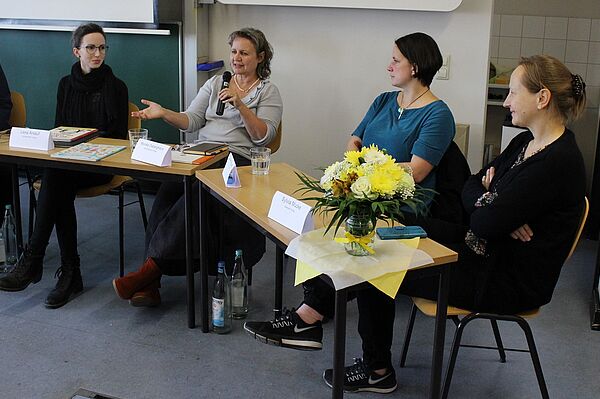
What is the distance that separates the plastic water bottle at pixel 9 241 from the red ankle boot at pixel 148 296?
2.68ft

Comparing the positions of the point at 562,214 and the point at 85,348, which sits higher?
the point at 562,214

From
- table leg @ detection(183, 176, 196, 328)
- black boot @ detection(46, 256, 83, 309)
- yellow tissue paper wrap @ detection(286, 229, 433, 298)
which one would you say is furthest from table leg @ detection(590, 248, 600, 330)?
black boot @ detection(46, 256, 83, 309)

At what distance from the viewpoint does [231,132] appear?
357 cm

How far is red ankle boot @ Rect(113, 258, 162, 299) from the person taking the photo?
3.17m

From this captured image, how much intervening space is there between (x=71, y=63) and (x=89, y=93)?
1176 millimetres

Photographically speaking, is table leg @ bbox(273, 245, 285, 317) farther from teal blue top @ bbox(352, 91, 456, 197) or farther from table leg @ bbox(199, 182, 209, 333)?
teal blue top @ bbox(352, 91, 456, 197)

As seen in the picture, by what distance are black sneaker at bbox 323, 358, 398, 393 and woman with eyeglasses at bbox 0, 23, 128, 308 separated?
54.9 inches

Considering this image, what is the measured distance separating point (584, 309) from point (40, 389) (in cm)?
231

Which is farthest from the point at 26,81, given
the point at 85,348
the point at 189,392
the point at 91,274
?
the point at 189,392

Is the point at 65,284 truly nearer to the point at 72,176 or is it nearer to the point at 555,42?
the point at 72,176

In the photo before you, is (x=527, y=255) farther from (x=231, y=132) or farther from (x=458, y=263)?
(x=231, y=132)

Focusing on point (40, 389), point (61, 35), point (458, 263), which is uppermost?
point (61, 35)

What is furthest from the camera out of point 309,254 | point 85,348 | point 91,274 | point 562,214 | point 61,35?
point 61,35

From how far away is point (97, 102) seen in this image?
3812mm
